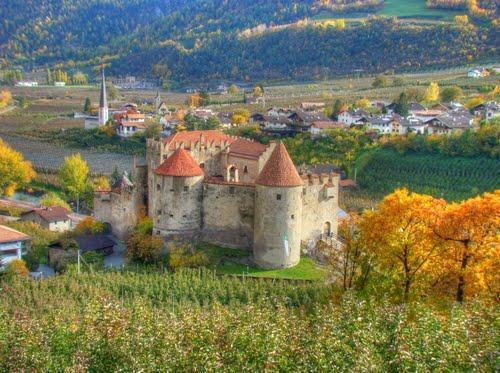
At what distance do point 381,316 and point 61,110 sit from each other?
13116 cm

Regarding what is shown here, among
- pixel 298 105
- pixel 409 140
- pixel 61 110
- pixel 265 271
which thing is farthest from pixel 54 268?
pixel 61 110

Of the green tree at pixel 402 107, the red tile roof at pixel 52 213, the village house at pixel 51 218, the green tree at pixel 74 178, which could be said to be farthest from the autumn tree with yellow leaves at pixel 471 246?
the green tree at pixel 402 107

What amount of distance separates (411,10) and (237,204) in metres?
153

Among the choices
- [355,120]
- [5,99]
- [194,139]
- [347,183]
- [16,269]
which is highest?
[194,139]

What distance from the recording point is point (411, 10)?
18062 centimetres

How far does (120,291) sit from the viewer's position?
3606cm

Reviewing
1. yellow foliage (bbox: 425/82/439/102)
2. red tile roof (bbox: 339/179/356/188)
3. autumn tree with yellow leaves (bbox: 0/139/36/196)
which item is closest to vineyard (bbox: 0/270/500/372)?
red tile roof (bbox: 339/179/356/188)

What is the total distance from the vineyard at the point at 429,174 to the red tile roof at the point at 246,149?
19.7m

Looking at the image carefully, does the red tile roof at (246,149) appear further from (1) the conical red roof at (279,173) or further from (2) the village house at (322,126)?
(2) the village house at (322,126)

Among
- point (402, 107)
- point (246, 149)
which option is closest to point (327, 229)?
point (246, 149)

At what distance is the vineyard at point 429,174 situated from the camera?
211ft

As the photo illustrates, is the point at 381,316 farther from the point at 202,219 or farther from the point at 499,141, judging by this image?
the point at 499,141

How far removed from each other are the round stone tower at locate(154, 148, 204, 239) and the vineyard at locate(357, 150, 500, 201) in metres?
29.6

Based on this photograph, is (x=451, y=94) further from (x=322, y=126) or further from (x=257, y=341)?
(x=257, y=341)
